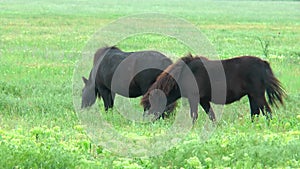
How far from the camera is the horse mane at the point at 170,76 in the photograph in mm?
10523

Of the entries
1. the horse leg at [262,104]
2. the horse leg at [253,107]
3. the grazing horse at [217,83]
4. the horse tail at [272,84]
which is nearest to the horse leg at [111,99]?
the grazing horse at [217,83]

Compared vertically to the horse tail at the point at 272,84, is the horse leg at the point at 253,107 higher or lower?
lower

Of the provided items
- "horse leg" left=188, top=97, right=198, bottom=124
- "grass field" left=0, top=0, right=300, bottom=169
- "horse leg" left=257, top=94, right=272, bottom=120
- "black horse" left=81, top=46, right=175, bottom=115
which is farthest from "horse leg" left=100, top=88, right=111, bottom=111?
"horse leg" left=257, top=94, right=272, bottom=120

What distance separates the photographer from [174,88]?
1072 cm

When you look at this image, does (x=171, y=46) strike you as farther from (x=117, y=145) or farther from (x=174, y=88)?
(x=117, y=145)

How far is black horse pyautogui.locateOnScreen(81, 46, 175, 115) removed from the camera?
11.4m

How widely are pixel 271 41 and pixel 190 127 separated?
1697 centimetres

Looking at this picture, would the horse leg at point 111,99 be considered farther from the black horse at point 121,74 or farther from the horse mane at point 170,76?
the horse mane at point 170,76

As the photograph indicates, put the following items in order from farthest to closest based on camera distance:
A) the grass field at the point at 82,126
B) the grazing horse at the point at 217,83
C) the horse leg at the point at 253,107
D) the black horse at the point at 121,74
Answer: the black horse at the point at 121,74, the horse leg at the point at 253,107, the grazing horse at the point at 217,83, the grass field at the point at 82,126

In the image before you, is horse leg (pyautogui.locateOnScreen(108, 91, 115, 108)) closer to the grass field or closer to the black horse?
the black horse

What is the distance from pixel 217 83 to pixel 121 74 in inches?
82.7

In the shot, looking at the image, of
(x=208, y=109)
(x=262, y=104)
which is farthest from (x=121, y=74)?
(x=262, y=104)

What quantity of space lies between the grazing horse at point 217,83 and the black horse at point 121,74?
21.3 inches

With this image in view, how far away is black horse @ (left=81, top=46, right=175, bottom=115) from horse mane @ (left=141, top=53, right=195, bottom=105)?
569 mm
